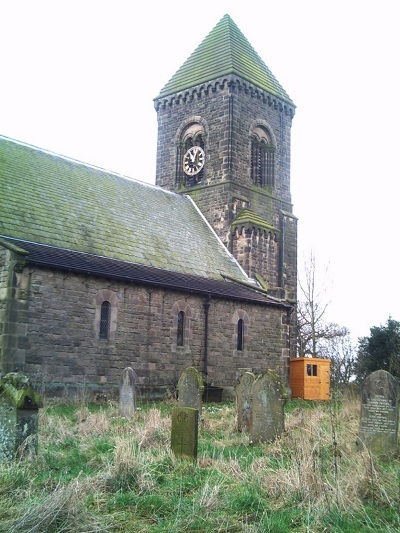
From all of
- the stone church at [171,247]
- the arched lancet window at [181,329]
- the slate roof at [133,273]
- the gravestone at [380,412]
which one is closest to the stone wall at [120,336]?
the stone church at [171,247]

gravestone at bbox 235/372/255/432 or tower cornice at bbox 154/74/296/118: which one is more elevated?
tower cornice at bbox 154/74/296/118

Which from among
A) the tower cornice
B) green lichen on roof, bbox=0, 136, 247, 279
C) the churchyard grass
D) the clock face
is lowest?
the churchyard grass

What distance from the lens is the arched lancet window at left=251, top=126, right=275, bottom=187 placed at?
1222 inches

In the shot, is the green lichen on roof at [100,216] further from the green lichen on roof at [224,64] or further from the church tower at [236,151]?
the green lichen on roof at [224,64]

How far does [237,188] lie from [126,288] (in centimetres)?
1178

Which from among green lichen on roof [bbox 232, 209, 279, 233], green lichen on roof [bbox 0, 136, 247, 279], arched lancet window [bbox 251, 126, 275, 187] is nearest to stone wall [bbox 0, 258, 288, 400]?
green lichen on roof [bbox 0, 136, 247, 279]

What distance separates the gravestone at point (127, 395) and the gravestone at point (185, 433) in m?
6.07

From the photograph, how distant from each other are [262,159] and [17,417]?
25349 millimetres

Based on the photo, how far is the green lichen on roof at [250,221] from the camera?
1088 inches

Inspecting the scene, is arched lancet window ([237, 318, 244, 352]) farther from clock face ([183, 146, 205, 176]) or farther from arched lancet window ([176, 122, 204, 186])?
clock face ([183, 146, 205, 176])

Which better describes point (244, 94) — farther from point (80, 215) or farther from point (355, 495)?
point (355, 495)

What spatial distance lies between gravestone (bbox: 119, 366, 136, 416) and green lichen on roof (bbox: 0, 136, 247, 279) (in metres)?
5.90

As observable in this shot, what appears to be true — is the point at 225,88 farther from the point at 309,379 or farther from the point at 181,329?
the point at 309,379

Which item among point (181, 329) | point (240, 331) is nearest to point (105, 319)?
point (181, 329)
